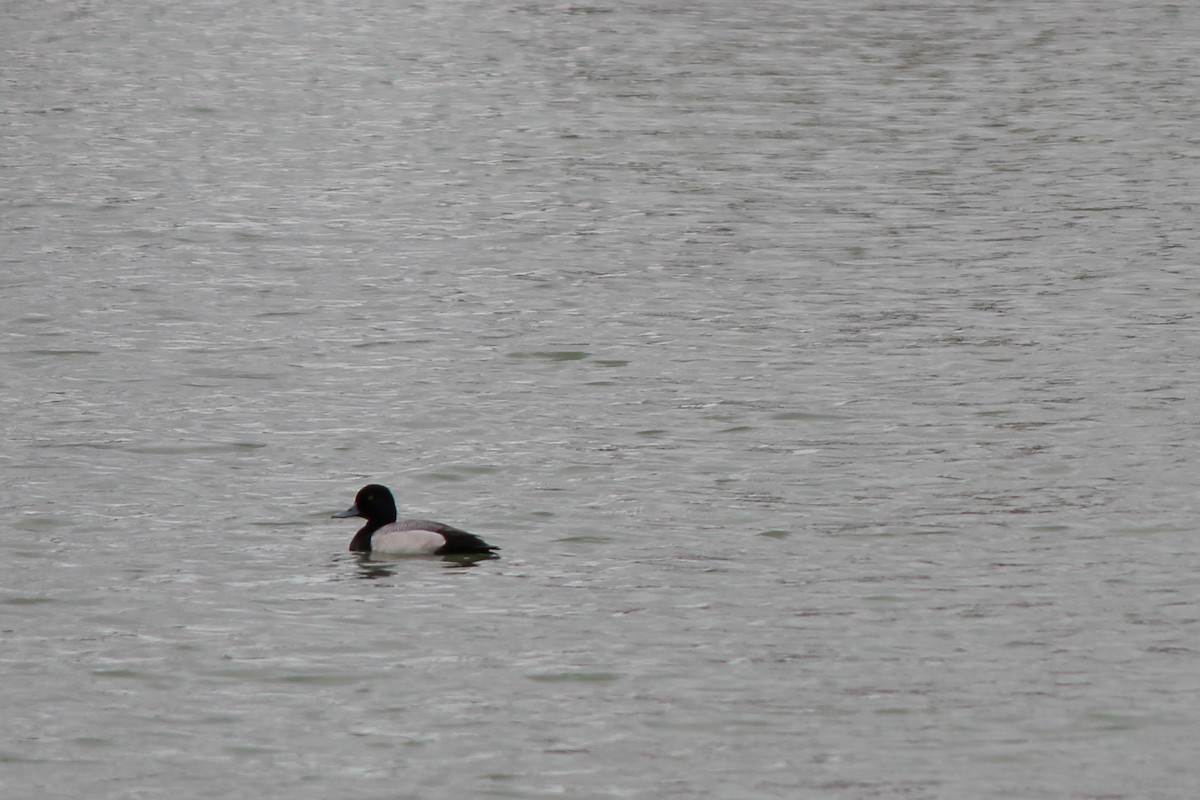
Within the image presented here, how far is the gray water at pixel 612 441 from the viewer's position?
1324 cm

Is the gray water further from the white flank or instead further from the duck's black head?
the duck's black head

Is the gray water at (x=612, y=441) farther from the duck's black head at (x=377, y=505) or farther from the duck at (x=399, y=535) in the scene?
the duck's black head at (x=377, y=505)

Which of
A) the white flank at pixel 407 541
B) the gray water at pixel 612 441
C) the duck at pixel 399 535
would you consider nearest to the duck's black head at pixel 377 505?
the duck at pixel 399 535

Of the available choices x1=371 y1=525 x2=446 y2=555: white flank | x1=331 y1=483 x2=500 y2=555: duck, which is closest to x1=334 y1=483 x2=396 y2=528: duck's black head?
x1=331 y1=483 x2=500 y2=555: duck

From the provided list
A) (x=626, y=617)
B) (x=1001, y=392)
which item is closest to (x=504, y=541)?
(x=626, y=617)

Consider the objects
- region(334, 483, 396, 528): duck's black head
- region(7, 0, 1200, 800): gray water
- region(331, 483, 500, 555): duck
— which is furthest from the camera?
region(334, 483, 396, 528): duck's black head

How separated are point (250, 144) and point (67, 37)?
1408 cm

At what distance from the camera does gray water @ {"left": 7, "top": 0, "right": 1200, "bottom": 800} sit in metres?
13.2

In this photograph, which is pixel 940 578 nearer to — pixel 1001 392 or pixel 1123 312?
pixel 1001 392

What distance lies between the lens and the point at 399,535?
16500 millimetres

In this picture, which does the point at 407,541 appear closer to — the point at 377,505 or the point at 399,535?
the point at 399,535

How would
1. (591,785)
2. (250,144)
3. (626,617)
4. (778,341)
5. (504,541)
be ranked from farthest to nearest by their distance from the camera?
(250,144)
(778,341)
(504,541)
(626,617)
(591,785)

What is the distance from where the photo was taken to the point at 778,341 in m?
23.7

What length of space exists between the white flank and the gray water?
6.1 inches
